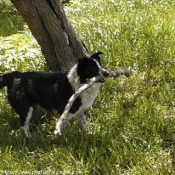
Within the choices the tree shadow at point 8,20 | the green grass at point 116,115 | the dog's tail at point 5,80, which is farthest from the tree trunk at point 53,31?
the tree shadow at point 8,20

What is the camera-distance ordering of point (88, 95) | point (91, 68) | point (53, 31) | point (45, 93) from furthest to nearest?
1. point (53, 31)
2. point (45, 93)
3. point (88, 95)
4. point (91, 68)

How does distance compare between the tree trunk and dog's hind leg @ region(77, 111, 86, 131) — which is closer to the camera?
dog's hind leg @ region(77, 111, 86, 131)

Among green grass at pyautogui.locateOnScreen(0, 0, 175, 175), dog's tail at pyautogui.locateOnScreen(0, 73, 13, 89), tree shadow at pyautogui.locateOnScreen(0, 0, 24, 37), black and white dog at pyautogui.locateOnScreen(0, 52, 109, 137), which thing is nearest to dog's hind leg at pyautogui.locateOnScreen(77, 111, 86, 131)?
black and white dog at pyautogui.locateOnScreen(0, 52, 109, 137)

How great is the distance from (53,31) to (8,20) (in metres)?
4.59

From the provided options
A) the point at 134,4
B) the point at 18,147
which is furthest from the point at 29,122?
the point at 134,4

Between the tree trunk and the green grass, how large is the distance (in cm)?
40

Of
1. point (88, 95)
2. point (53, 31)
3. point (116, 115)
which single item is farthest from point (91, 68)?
point (53, 31)

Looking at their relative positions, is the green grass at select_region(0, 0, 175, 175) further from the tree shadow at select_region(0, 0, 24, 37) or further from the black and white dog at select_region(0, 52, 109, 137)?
the tree shadow at select_region(0, 0, 24, 37)

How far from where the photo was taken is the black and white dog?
439 centimetres

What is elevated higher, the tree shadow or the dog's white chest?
the tree shadow

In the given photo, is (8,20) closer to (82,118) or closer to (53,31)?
(53,31)

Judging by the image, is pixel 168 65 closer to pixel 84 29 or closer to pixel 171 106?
pixel 171 106

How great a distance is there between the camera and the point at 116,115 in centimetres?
467

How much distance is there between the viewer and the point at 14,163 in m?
3.84
